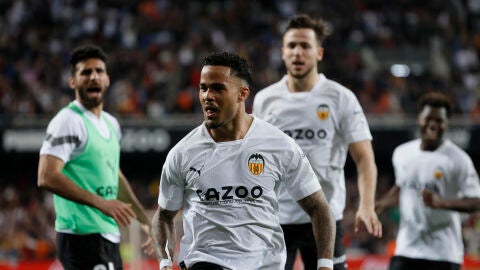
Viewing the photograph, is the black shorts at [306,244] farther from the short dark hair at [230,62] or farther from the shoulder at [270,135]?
the short dark hair at [230,62]

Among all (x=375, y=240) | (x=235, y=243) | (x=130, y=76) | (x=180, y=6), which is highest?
(x=180, y=6)

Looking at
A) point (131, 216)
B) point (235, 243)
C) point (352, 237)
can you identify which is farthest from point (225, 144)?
point (352, 237)

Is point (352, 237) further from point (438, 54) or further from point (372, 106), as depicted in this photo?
point (438, 54)

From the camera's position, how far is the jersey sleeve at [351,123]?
21.4 ft

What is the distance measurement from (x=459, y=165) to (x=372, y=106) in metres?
11.7

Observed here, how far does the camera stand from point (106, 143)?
6391 mm

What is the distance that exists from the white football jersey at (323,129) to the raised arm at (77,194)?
54.7 inches

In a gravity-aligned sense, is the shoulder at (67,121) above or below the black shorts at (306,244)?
above

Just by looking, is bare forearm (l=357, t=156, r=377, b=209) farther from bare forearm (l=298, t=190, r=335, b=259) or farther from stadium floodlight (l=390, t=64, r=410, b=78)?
stadium floodlight (l=390, t=64, r=410, b=78)

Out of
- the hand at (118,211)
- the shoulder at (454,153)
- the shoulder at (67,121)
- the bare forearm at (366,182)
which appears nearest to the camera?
the hand at (118,211)

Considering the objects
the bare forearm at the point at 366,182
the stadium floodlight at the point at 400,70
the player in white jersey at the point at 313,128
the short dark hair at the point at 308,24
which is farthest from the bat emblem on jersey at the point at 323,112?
the stadium floodlight at the point at 400,70

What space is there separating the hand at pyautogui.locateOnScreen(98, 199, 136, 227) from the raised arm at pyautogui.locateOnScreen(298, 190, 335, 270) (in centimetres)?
→ 131

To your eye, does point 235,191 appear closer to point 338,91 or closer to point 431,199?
point 338,91

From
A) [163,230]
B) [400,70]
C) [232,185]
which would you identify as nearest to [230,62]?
[232,185]
